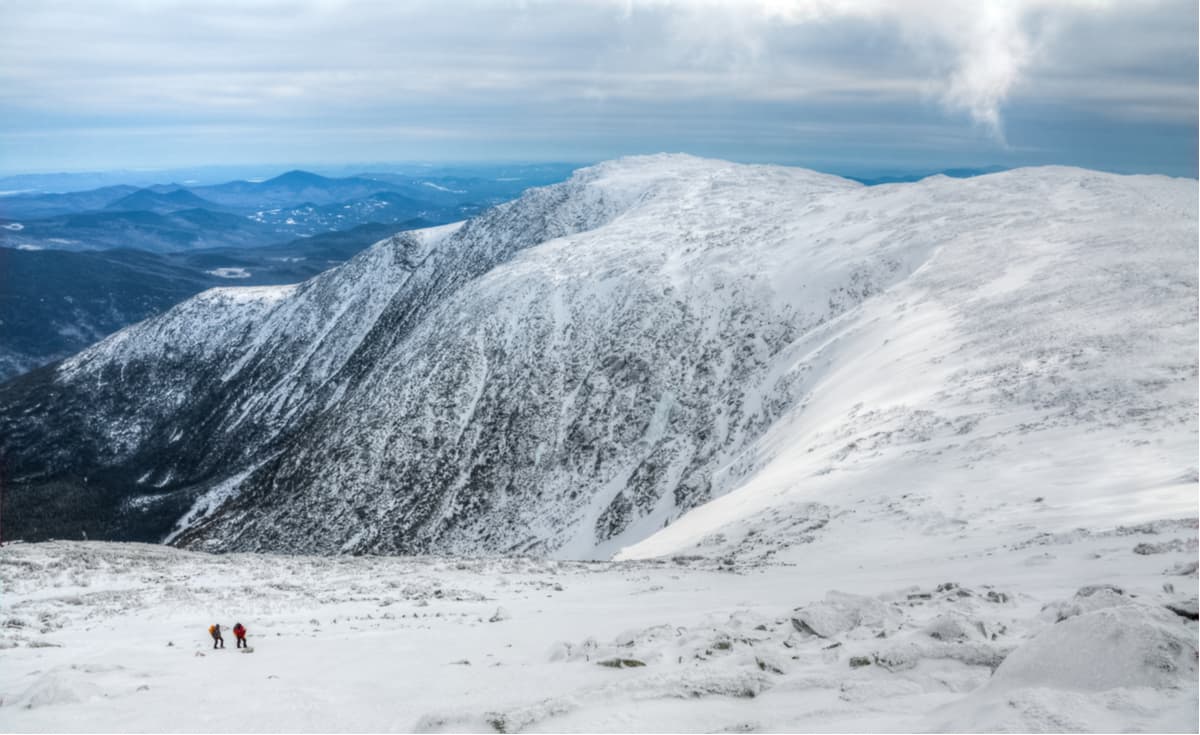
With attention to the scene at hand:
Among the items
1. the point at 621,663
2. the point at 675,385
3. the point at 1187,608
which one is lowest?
the point at 675,385

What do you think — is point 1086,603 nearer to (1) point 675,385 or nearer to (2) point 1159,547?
A: (2) point 1159,547

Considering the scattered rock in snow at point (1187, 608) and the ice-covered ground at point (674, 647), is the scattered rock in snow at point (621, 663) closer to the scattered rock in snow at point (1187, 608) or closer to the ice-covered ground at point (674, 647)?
the ice-covered ground at point (674, 647)

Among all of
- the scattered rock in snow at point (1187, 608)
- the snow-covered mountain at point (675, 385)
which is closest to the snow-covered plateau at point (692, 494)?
the scattered rock in snow at point (1187, 608)

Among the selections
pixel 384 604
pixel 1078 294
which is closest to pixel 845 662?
pixel 384 604

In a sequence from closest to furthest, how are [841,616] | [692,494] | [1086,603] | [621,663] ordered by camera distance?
[1086,603]
[621,663]
[841,616]
[692,494]

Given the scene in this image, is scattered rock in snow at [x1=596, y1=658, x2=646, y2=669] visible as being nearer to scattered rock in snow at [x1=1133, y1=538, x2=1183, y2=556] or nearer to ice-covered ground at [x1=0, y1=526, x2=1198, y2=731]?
ice-covered ground at [x1=0, y1=526, x2=1198, y2=731]

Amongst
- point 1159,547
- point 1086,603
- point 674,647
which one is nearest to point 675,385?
point 1159,547

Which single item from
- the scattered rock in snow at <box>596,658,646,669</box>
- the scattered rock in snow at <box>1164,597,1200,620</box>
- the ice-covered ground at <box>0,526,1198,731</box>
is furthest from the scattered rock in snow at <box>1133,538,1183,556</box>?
the scattered rock in snow at <box>596,658,646,669</box>
